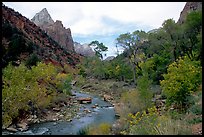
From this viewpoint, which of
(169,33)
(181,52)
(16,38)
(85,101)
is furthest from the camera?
(16,38)

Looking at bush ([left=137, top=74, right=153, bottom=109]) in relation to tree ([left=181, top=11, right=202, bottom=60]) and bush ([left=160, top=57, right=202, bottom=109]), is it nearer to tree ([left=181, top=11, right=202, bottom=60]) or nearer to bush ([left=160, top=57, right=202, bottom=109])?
bush ([left=160, top=57, right=202, bottom=109])

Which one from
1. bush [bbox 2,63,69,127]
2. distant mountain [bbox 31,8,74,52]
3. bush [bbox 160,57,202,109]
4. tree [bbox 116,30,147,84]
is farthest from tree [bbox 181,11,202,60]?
distant mountain [bbox 31,8,74,52]

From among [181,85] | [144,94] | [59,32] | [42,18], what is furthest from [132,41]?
[42,18]

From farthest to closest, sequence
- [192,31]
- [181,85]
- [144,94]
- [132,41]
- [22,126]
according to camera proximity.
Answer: [132,41]
[192,31]
[22,126]
[144,94]
[181,85]

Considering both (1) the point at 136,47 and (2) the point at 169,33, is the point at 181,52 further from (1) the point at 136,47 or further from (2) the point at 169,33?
(1) the point at 136,47

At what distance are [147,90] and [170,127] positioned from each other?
296 inches

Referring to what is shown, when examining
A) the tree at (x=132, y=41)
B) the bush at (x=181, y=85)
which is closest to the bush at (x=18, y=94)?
the bush at (x=181, y=85)

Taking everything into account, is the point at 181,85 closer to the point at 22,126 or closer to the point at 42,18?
the point at 22,126

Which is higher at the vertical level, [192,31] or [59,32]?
[59,32]

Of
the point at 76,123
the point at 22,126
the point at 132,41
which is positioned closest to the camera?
the point at 22,126

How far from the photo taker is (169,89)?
38.1 feet

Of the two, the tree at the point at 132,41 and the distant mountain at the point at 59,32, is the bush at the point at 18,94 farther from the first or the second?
the distant mountain at the point at 59,32

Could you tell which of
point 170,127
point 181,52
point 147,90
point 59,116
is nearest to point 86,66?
point 181,52

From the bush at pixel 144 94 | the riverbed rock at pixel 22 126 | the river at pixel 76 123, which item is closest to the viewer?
the river at pixel 76 123
